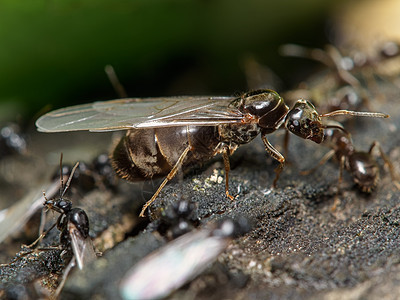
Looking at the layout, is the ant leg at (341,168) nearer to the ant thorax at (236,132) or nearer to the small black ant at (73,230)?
the ant thorax at (236,132)

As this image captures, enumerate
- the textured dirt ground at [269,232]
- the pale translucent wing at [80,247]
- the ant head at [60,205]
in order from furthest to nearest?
the ant head at [60,205]
the pale translucent wing at [80,247]
the textured dirt ground at [269,232]

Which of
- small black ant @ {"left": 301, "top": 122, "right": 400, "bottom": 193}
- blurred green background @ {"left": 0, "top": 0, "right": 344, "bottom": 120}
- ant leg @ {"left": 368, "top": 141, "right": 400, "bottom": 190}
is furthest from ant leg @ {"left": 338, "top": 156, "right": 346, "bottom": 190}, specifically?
blurred green background @ {"left": 0, "top": 0, "right": 344, "bottom": 120}

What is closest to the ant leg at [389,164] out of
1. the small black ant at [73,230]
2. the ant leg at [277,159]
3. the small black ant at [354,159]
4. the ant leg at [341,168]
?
the small black ant at [354,159]

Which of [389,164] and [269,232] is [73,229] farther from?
[389,164]

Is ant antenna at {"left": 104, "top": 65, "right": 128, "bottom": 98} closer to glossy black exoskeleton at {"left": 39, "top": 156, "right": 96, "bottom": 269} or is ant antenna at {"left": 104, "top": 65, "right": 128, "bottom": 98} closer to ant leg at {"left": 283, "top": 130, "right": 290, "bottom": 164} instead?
glossy black exoskeleton at {"left": 39, "top": 156, "right": 96, "bottom": 269}

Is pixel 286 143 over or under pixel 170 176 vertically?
under

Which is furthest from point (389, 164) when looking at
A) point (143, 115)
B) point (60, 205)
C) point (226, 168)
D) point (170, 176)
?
point (60, 205)
